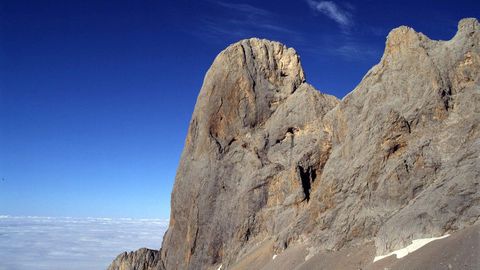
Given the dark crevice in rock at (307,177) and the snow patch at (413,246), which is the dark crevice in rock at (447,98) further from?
the dark crevice in rock at (307,177)

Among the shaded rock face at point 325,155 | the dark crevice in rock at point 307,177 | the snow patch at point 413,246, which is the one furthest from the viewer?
the dark crevice in rock at point 307,177

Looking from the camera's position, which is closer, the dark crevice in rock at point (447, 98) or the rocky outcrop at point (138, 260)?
the dark crevice in rock at point (447, 98)

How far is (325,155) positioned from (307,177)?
9.19 feet

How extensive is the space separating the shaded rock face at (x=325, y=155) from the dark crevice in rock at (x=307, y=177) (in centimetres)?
13

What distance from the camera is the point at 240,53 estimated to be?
54.8m

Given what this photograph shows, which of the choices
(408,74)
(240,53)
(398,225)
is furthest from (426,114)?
(240,53)

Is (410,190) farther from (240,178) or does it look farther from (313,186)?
(240,178)

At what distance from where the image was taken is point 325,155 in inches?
1727

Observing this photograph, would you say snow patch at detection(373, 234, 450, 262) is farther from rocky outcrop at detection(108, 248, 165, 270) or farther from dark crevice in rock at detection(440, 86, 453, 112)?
rocky outcrop at detection(108, 248, 165, 270)

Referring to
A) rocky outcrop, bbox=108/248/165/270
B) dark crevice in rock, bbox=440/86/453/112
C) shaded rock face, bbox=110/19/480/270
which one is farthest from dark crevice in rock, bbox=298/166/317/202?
rocky outcrop, bbox=108/248/165/270

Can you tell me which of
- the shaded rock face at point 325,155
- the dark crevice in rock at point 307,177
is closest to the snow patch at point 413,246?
the shaded rock face at point 325,155

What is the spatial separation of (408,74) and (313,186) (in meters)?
13.9

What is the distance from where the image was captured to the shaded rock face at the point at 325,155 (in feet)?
97.7

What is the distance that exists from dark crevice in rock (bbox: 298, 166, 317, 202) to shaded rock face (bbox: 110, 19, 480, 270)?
13cm
